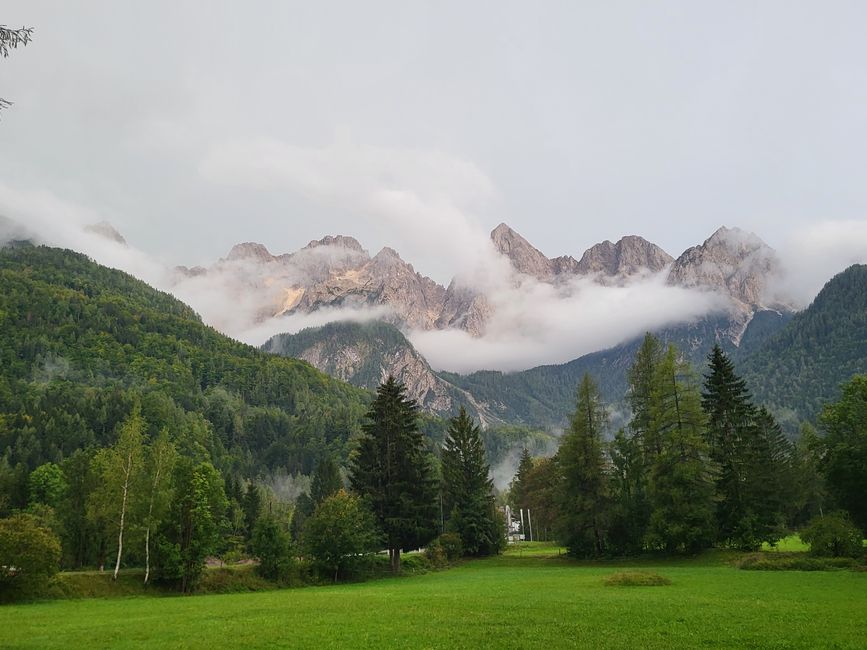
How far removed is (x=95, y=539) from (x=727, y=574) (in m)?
57.4

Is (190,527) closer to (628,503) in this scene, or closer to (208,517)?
(208,517)

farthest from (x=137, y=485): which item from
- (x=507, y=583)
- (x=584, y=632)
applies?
(x=584, y=632)

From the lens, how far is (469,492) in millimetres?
73812

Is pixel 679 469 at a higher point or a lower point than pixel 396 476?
lower

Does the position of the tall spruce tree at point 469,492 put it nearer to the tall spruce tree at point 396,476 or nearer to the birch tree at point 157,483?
the tall spruce tree at point 396,476

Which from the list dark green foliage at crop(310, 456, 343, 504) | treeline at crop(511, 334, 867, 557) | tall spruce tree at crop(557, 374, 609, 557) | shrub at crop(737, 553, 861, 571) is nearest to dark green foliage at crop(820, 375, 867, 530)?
treeline at crop(511, 334, 867, 557)

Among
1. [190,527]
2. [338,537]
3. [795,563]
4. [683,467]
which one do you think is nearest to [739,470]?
[683,467]

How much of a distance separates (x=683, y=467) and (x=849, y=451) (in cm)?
1272

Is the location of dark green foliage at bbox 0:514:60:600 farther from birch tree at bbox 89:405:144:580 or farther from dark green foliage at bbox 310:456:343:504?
dark green foliage at bbox 310:456:343:504

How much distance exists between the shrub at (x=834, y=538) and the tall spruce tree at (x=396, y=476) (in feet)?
111

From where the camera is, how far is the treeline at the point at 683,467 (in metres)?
50.0

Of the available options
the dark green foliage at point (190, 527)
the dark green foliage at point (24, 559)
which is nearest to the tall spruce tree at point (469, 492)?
the dark green foliage at point (190, 527)

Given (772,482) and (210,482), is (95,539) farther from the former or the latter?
(772,482)

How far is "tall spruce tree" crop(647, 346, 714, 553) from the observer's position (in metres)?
50.1
